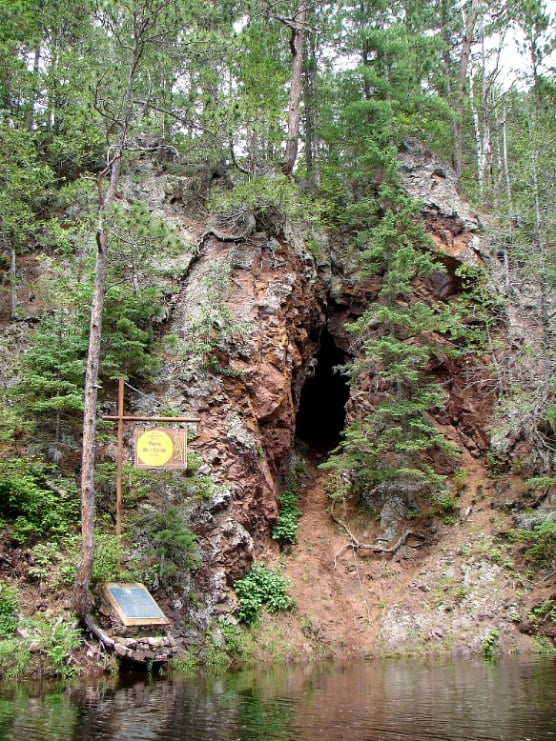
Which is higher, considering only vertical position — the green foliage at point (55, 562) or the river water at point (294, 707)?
the green foliage at point (55, 562)

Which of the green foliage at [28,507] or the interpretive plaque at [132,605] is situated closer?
the interpretive plaque at [132,605]

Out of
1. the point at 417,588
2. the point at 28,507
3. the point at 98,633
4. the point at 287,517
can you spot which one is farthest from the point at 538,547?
the point at 28,507

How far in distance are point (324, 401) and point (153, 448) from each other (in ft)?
41.5

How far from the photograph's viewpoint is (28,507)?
40.2 ft

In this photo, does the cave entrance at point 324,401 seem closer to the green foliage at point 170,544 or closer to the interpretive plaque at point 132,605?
the green foliage at point 170,544

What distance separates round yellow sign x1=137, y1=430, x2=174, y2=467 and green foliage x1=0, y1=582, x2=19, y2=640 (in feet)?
10.8

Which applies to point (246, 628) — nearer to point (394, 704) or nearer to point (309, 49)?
point (394, 704)

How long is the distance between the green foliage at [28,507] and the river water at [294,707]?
3.43m

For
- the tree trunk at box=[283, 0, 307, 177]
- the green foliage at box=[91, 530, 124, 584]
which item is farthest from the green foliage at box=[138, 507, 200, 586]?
the tree trunk at box=[283, 0, 307, 177]

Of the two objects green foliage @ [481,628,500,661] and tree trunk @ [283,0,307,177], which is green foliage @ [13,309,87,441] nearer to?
green foliage @ [481,628,500,661]

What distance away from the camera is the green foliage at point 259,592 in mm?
13828

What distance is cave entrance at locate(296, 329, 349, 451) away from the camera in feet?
75.4

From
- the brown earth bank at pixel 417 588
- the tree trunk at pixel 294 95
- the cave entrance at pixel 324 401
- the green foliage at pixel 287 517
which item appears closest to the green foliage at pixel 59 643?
the brown earth bank at pixel 417 588

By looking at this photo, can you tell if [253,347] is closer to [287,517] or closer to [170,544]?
[287,517]
